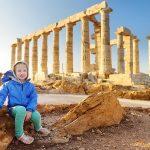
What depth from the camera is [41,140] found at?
17.2ft

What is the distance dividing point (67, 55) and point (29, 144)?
1320 inches

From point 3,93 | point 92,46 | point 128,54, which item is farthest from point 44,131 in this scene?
point 92,46

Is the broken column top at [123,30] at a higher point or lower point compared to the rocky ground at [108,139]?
higher

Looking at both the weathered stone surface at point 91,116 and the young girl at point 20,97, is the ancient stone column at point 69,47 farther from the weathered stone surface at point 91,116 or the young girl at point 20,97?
the young girl at point 20,97

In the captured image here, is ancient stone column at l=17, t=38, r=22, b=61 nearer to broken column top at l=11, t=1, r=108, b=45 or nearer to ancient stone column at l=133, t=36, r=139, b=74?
broken column top at l=11, t=1, r=108, b=45

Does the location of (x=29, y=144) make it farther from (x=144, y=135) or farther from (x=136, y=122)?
(x=136, y=122)

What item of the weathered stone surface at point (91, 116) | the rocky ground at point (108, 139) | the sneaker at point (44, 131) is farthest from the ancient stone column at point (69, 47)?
the sneaker at point (44, 131)

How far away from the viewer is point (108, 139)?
5.60 metres

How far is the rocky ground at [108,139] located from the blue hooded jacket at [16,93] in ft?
1.84

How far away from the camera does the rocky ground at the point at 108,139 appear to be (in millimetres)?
5039

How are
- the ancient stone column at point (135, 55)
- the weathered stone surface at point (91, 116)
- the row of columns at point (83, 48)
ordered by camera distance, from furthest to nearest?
the ancient stone column at point (135, 55) < the row of columns at point (83, 48) < the weathered stone surface at point (91, 116)

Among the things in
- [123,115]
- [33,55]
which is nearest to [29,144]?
[123,115]

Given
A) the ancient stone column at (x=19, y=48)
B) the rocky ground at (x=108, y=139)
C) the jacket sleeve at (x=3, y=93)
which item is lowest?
the rocky ground at (x=108, y=139)

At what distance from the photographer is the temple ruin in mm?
32531
